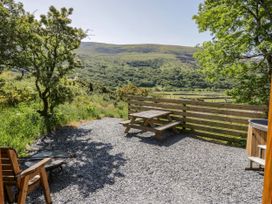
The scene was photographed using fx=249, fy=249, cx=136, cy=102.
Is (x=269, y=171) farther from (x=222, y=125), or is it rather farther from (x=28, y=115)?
(x=28, y=115)

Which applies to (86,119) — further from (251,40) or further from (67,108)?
(251,40)

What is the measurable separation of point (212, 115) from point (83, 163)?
15.2ft

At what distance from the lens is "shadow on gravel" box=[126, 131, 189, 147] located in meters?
7.86

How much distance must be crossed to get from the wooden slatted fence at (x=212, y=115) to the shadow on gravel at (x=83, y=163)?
9.57 feet

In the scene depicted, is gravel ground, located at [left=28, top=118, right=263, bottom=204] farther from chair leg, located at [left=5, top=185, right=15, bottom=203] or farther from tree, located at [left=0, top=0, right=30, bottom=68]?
tree, located at [left=0, top=0, right=30, bottom=68]

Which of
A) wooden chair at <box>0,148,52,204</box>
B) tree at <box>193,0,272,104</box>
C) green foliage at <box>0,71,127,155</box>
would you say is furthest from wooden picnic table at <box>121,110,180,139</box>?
wooden chair at <box>0,148,52,204</box>

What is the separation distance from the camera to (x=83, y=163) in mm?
6426

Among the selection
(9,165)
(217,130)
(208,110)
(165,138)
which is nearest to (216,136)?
(217,130)

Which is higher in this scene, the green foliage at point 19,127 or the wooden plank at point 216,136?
the green foliage at point 19,127

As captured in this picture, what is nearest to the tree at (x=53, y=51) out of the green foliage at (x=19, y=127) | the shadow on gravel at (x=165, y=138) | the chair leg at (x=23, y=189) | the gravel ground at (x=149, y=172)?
the green foliage at (x=19, y=127)

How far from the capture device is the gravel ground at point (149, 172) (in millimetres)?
4773

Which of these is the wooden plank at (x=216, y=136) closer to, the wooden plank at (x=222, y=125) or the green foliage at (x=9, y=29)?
the wooden plank at (x=222, y=125)

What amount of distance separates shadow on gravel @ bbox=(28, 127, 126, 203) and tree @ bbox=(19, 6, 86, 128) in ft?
4.61

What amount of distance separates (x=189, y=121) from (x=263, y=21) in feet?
17.4
